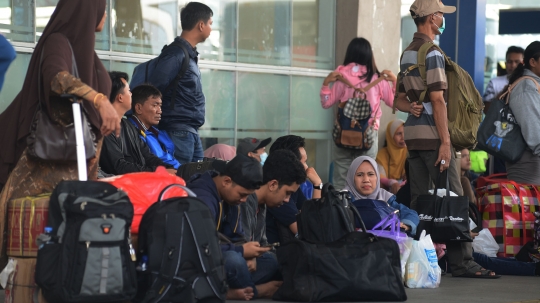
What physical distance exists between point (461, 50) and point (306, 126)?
3.39 m

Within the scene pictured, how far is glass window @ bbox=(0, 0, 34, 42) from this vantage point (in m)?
8.72

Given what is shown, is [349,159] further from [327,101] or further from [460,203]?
[460,203]

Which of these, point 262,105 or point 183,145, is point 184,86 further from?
point 262,105

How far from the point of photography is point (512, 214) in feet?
30.6

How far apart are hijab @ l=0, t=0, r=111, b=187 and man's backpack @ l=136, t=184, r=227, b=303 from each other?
663mm

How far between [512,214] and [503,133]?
0.76 meters

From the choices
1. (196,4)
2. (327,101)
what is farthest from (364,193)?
(327,101)

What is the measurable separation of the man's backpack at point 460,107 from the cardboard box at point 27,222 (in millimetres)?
3867

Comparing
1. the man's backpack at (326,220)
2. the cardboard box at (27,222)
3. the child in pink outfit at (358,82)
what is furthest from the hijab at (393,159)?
the cardboard box at (27,222)

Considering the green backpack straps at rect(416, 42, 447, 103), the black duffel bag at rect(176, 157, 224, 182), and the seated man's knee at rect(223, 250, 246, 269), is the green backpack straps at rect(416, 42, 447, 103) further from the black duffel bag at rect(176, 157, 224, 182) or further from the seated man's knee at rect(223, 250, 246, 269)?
the seated man's knee at rect(223, 250, 246, 269)

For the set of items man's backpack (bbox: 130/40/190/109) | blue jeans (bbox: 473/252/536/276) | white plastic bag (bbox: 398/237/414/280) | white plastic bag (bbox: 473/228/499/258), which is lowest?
blue jeans (bbox: 473/252/536/276)

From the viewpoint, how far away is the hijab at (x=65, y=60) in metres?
5.33

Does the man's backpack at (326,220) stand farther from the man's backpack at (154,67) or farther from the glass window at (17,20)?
the glass window at (17,20)

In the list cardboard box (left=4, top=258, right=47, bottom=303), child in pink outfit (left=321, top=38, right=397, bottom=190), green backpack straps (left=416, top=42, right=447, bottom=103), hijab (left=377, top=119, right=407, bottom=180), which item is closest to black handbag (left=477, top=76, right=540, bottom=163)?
green backpack straps (left=416, top=42, right=447, bottom=103)
